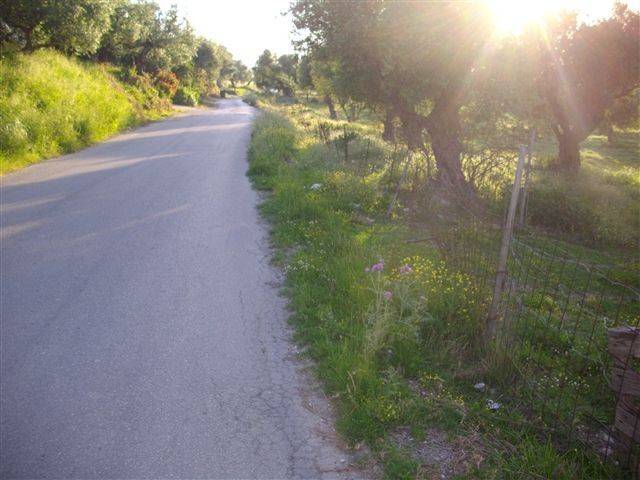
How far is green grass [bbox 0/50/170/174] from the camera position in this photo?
40.8 feet

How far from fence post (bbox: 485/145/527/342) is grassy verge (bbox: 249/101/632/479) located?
22 cm

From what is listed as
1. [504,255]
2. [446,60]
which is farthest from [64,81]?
[504,255]

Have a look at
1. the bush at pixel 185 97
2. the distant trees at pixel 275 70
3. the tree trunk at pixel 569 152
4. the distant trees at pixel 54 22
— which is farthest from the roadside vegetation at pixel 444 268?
the distant trees at pixel 275 70

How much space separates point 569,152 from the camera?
2155 cm

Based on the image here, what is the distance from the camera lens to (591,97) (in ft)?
65.9

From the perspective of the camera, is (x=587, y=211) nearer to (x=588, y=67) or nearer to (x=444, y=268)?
(x=588, y=67)

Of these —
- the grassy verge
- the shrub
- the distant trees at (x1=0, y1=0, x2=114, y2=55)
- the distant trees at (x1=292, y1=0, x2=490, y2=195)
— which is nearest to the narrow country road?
the grassy verge

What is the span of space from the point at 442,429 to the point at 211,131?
68.1 ft

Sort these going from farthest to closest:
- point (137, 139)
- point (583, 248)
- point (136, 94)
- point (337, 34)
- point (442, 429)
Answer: point (136, 94)
point (137, 139)
point (337, 34)
point (583, 248)
point (442, 429)

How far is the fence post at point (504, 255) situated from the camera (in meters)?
4.13

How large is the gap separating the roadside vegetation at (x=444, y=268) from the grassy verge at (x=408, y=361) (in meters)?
0.02

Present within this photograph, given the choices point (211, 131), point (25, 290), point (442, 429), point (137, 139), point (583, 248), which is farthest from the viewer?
point (211, 131)

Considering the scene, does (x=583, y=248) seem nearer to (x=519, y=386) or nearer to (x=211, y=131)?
(x=519, y=386)

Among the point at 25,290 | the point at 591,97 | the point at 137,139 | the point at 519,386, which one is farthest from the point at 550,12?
the point at 25,290
